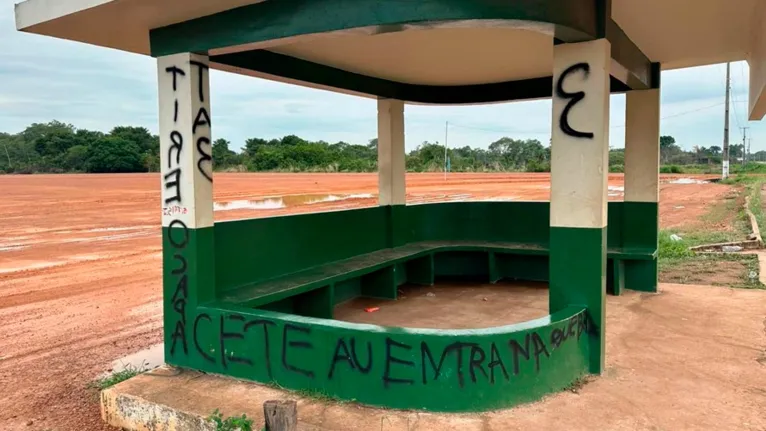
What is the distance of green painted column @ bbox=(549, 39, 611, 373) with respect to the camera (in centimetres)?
467

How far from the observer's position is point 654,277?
809cm

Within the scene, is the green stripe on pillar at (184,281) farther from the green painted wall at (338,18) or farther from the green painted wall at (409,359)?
the green painted wall at (338,18)

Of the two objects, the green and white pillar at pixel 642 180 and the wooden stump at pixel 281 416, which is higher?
the green and white pillar at pixel 642 180

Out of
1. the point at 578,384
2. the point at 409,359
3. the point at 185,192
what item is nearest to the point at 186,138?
the point at 185,192

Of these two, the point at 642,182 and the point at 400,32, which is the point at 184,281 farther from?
the point at 642,182

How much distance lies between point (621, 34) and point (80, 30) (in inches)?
208

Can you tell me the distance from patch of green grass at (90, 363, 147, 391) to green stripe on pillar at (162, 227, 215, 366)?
42 cm

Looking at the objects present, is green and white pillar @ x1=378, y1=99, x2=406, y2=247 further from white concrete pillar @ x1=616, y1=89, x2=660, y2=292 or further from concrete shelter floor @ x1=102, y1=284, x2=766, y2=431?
white concrete pillar @ x1=616, y1=89, x2=660, y2=292

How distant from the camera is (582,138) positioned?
4.69 metres

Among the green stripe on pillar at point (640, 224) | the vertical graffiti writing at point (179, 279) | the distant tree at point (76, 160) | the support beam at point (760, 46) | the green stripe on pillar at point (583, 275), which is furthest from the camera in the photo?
the distant tree at point (76, 160)

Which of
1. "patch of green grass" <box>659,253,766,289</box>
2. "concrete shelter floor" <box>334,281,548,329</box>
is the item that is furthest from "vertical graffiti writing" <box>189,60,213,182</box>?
"patch of green grass" <box>659,253,766,289</box>

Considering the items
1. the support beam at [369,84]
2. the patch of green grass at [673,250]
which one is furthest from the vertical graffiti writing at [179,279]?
the patch of green grass at [673,250]

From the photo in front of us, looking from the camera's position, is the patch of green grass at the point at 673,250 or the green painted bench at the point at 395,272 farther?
the patch of green grass at the point at 673,250

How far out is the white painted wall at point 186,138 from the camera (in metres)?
5.04
